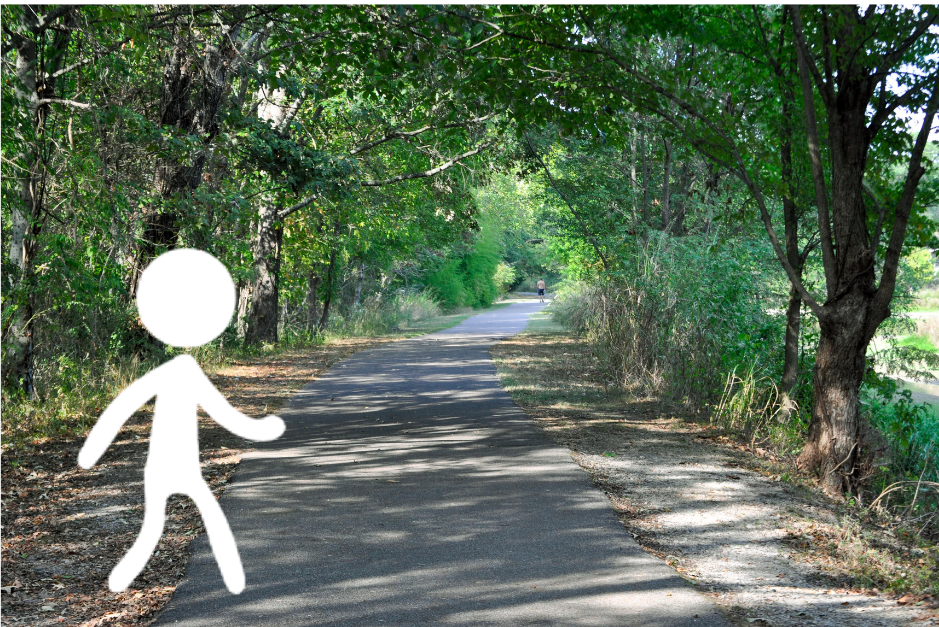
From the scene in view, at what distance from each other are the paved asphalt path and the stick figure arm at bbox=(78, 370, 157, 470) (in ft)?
5.41

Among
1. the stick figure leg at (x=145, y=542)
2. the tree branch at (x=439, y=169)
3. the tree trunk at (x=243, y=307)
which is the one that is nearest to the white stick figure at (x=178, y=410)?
the stick figure leg at (x=145, y=542)

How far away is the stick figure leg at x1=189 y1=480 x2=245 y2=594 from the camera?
Result: 5066 mm

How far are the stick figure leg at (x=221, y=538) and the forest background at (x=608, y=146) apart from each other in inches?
113

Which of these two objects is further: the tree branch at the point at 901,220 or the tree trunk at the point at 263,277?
the tree trunk at the point at 263,277

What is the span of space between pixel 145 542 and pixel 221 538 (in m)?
0.54

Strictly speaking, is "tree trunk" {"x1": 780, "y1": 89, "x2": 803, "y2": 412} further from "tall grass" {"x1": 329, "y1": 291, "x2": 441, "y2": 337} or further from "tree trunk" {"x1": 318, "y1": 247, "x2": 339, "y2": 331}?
"tall grass" {"x1": 329, "y1": 291, "x2": 441, "y2": 337}

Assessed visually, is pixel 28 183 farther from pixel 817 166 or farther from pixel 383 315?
pixel 383 315

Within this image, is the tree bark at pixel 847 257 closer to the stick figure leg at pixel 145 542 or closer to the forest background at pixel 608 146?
the forest background at pixel 608 146

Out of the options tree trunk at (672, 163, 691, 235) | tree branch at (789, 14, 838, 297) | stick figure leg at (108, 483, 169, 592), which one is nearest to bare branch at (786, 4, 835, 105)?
tree branch at (789, 14, 838, 297)

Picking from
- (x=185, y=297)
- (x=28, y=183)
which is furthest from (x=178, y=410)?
(x=185, y=297)

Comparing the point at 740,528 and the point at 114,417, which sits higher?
the point at 114,417

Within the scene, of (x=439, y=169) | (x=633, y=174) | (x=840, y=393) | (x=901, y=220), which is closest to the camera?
(x=901, y=220)

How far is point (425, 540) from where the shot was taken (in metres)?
5.88

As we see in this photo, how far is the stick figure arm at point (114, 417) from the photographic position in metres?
8.57
